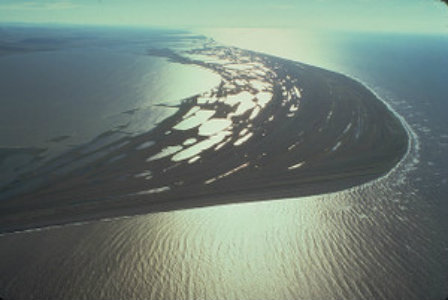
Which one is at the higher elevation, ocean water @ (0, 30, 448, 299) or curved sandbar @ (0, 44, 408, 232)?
curved sandbar @ (0, 44, 408, 232)

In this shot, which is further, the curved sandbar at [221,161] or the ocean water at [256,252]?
the curved sandbar at [221,161]

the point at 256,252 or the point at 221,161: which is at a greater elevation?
the point at 221,161

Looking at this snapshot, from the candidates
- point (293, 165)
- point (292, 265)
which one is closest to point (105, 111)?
point (293, 165)

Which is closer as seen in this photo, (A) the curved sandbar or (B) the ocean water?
(B) the ocean water

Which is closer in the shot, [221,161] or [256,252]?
[256,252]

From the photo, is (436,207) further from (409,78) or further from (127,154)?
(409,78)
